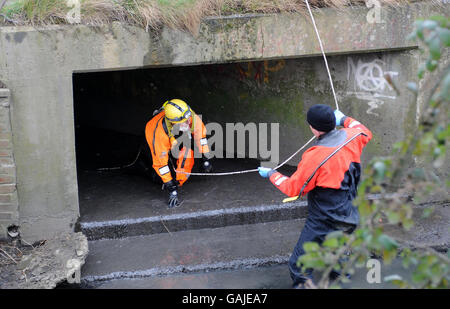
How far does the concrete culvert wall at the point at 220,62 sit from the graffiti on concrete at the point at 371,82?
0.04 feet

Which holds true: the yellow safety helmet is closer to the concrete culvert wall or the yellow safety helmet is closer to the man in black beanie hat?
the concrete culvert wall

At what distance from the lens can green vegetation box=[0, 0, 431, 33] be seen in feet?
16.9

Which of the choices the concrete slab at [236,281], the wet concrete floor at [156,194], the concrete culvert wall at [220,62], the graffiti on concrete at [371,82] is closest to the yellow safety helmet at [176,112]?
the concrete culvert wall at [220,62]

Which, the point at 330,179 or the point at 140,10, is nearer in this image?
the point at 330,179

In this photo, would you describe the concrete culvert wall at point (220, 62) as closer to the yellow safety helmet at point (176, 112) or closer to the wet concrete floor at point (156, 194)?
the wet concrete floor at point (156, 194)

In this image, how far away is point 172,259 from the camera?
546 centimetres

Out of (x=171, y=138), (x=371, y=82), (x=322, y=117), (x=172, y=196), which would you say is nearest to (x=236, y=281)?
(x=172, y=196)

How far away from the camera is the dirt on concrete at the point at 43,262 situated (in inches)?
193

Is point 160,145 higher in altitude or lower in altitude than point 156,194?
higher

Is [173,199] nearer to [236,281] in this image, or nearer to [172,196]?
[172,196]

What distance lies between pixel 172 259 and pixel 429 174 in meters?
3.65

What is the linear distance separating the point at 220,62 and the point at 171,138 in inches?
44.3

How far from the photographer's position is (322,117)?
14.6 ft
